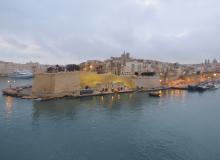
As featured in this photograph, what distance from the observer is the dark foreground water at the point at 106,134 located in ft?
34.7

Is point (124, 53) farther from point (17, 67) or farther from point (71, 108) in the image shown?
point (17, 67)

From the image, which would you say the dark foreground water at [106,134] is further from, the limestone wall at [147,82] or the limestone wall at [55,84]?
the limestone wall at [147,82]

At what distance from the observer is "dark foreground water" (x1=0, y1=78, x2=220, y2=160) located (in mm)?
10562

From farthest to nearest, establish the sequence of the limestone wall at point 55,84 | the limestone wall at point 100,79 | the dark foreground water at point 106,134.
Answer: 1. the limestone wall at point 100,79
2. the limestone wall at point 55,84
3. the dark foreground water at point 106,134

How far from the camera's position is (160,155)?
34.0 feet

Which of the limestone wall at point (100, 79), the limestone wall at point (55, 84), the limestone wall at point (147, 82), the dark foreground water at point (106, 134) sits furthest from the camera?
the limestone wall at point (147, 82)

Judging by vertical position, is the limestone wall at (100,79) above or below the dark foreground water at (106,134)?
above

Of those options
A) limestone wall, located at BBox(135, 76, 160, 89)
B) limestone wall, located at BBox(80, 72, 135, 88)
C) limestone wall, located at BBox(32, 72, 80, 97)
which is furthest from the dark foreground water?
limestone wall, located at BBox(135, 76, 160, 89)

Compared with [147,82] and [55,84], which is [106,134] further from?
[147,82]

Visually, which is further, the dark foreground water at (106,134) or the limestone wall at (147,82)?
the limestone wall at (147,82)

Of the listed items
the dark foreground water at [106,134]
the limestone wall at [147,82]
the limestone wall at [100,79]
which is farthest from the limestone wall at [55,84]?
the limestone wall at [147,82]

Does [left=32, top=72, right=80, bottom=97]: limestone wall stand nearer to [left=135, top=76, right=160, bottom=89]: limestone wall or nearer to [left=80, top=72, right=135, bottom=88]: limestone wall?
[left=80, top=72, right=135, bottom=88]: limestone wall

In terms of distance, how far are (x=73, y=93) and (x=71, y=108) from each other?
7525mm

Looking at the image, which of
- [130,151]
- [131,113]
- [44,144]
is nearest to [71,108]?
[131,113]
